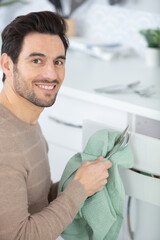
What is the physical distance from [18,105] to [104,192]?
12.8 inches

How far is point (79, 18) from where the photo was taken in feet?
7.91

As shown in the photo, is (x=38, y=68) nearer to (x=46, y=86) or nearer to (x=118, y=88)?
(x=46, y=86)

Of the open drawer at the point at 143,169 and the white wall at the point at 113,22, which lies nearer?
the open drawer at the point at 143,169

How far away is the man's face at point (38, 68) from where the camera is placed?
1159 mm

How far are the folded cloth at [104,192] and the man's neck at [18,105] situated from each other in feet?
0.58

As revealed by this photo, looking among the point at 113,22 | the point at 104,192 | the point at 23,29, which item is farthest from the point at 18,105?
the point at 113,22

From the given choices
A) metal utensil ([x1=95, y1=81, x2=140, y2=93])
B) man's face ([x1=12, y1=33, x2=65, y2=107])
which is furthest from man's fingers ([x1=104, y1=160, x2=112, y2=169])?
metal utensil ([x1=95, y1=81, x2=140, y2=93])

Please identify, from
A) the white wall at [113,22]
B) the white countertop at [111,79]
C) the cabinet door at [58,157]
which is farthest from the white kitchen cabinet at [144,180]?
the white wall at [113,22]

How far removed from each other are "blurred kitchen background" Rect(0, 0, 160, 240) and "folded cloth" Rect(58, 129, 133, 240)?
0.06 m

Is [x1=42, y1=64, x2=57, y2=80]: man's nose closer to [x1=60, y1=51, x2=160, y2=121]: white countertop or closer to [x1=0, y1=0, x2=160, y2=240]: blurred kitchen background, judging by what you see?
[x1=0, y1=0, x2=160, y2=240]: blurred kitchen background

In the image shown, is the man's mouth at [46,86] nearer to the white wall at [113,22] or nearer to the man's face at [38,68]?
the man's face at [38,68]

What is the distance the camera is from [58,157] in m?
1.80

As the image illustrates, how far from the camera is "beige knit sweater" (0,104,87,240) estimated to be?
3.41 ft

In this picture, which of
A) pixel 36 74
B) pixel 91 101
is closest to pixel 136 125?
pixel 91 101
